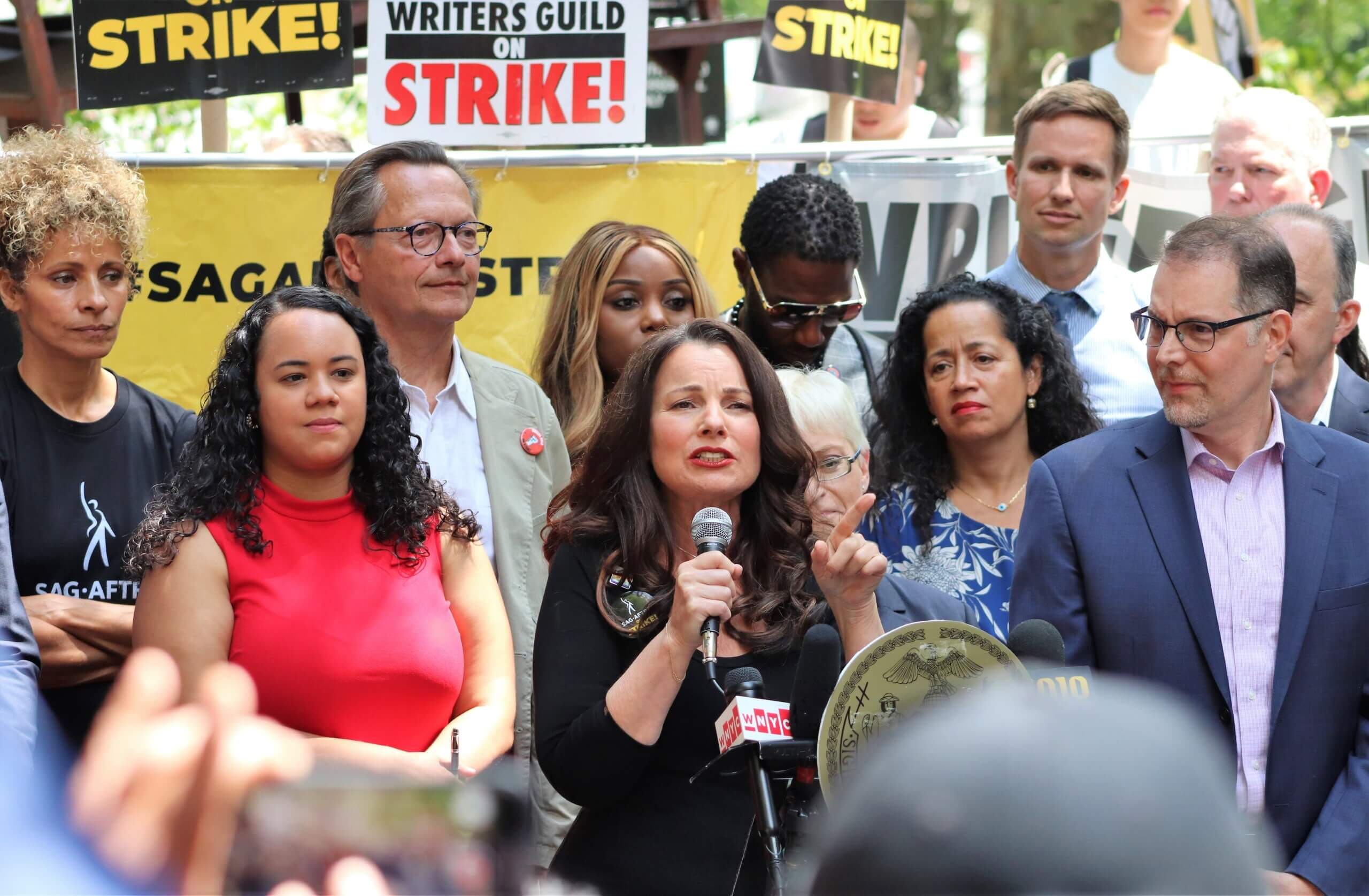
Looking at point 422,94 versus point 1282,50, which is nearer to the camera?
point 422,94

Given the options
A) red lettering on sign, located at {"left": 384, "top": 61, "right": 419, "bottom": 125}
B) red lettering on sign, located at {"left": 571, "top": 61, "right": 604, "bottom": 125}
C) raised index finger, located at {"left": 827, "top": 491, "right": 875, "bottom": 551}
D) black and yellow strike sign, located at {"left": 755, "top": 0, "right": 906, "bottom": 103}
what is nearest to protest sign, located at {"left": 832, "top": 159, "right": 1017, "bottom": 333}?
black and yellow strike sign, located at {"left": 755, "top": 0, "right": 906, "bottom": 103}

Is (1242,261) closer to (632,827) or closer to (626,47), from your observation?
A: (632,827)

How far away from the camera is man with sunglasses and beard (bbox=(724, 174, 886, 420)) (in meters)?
4.98

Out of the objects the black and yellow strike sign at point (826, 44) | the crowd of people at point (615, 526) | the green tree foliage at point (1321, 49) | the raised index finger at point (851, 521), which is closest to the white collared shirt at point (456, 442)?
the crowd of people at point (615, 526)

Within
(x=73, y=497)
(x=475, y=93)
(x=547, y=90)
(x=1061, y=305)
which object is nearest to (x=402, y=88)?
(x=475, y=93)

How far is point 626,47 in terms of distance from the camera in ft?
18.9

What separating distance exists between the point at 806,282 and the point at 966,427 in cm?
82

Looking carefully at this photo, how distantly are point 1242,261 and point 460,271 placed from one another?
87.7 inches

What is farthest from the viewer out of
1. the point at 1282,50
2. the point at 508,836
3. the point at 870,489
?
the point at 1282,50

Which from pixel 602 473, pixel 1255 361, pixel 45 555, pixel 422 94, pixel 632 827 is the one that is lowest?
pixel 632 827

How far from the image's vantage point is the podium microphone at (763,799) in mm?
2477

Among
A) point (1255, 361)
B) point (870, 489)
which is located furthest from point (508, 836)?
point (870, 489)

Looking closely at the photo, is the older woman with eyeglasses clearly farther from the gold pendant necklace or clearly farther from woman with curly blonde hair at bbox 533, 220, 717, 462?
woman with curly blonde hair at bbox 533, 220, 717, 462

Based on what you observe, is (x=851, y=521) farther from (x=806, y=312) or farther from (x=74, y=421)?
(x=74, y=421)
